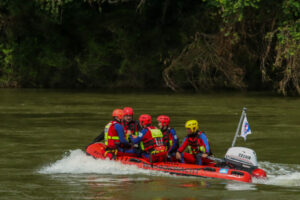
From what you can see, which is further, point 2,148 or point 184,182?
point 2,148

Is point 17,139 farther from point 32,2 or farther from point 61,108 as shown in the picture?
point 32,2

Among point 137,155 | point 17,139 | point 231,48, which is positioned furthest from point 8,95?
point 137,155

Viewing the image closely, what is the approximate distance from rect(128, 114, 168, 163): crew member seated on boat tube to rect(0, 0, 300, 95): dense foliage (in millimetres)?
20510

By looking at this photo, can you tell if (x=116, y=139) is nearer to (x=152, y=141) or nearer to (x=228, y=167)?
(x=152, y=141)

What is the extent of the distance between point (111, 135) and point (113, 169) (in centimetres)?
104

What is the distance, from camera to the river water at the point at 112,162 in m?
13.4

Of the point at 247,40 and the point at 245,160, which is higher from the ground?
the point at 247,40

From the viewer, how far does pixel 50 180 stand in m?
14.7

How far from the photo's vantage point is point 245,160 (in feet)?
48.1

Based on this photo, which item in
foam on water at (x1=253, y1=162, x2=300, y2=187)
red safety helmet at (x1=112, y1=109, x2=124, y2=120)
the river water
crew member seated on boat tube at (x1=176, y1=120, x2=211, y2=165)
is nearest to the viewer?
the river water

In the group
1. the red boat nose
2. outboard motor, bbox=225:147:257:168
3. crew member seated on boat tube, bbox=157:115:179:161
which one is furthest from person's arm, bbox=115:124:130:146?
the red boat nose

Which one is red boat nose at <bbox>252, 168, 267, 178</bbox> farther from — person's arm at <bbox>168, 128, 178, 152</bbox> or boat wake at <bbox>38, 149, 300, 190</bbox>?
person's arm at <bbox>168, 128, 178, 152</bbox>

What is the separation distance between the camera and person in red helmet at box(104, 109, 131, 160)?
54.3ft

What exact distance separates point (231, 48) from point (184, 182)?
21.8 meters
